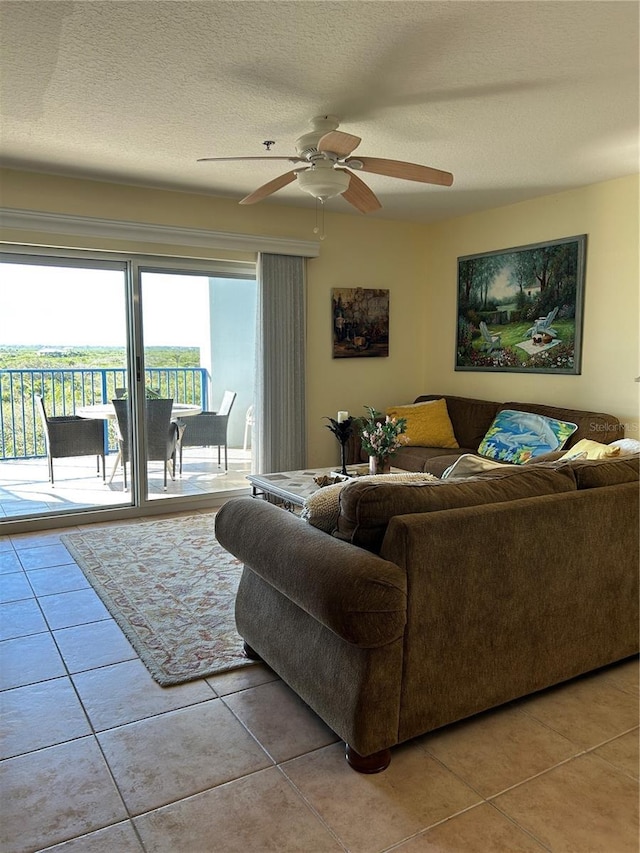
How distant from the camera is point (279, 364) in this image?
17.4ft

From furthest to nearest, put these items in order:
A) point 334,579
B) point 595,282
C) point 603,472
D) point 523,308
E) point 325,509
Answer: point 523,308, point 595,282, point 603,472, point 325,509, point 334,579

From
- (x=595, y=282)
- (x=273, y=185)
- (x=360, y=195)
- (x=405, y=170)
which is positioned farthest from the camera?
(x=595, y=282)

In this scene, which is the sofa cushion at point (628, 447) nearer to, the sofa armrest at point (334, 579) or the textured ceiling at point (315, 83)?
the textured ceiling at point (315, 83)

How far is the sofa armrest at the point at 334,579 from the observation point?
1772mm

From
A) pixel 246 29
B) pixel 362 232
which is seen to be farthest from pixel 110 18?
pixel 362 232

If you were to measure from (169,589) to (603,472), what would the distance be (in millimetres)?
2282

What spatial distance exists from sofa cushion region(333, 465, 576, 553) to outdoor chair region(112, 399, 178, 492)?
10.5 ft

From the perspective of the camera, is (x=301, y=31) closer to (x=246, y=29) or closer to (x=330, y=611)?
(x=246, y=29)

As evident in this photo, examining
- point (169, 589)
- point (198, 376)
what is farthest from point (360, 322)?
point (169, 589)

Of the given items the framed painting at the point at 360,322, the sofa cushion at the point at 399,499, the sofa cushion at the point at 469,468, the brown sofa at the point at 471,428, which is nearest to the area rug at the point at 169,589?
the sofa cushion at the point at 399,499

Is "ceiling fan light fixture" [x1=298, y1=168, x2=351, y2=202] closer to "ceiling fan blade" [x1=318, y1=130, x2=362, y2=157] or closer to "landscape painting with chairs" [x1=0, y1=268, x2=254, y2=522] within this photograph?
"ceiling fan blade" [x1=318, y1=130, x2=362, y2=157]

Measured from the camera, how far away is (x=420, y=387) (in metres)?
6.28

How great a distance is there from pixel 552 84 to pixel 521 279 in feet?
7.76

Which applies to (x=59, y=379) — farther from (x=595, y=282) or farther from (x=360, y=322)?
(x=595, y=282)
